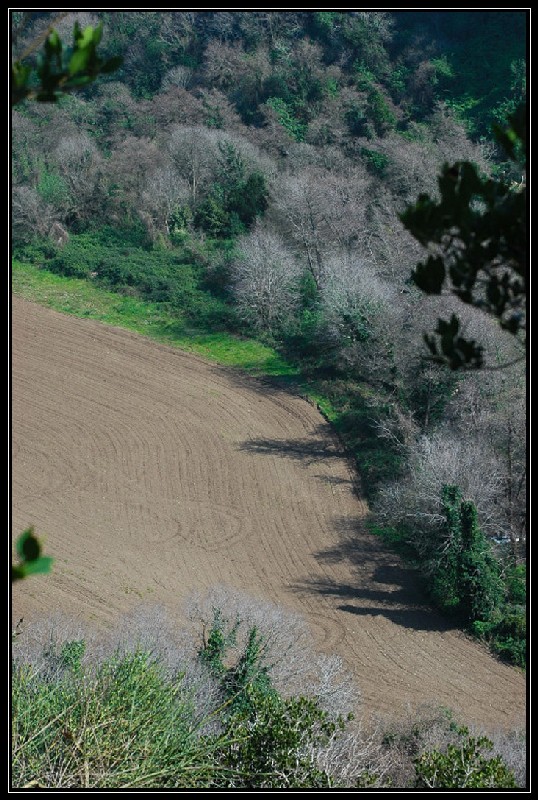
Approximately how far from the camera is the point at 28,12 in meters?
5.42

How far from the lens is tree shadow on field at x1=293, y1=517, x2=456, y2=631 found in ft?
50.1

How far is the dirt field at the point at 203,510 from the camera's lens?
1437 centimetres

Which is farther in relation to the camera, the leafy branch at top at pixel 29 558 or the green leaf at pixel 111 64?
the green leaf at pixel 111 64

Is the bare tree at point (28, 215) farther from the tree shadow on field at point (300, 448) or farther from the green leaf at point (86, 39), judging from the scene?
the green leaf at point (86, 39)

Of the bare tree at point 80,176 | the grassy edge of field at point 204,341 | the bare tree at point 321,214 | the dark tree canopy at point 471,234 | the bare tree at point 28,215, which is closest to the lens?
the dark tree canopy at point 471,234

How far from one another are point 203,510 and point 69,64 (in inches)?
597

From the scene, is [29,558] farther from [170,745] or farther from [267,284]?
[267,284]

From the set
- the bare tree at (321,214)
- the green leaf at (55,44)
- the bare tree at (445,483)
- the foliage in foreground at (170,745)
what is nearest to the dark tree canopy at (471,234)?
the green leaf at (55,44)

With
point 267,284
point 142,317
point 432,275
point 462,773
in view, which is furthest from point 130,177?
point 432,275

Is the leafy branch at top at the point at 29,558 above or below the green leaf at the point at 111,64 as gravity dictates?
below

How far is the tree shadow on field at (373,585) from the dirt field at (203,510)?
0.03 m

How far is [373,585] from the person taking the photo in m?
16.2

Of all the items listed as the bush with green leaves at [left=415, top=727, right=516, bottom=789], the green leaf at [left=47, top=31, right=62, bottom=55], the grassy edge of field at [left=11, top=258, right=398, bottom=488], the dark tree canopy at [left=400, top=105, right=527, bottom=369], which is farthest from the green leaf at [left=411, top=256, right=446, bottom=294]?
the grassy edge of field at [left=11, top=258, right=398, bottom=488]

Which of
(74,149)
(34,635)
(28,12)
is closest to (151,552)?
(34,635)
